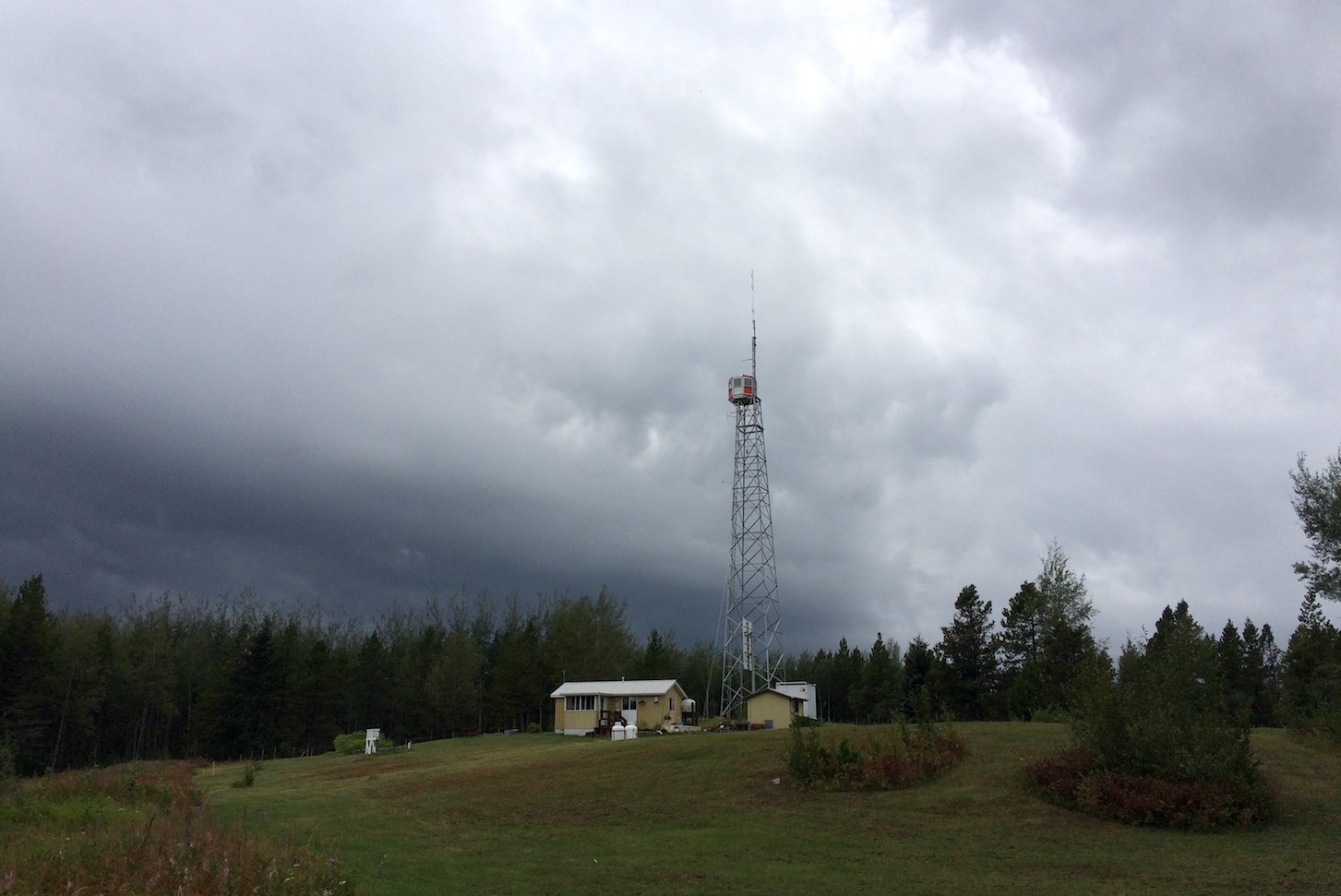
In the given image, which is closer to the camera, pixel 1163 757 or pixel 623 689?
pixel 1163 757

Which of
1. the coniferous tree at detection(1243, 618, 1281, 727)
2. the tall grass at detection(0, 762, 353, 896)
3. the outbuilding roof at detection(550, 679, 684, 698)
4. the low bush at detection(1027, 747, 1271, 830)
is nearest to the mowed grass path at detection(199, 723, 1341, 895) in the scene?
the low bush at detection(1027, 747, 1271, 830)

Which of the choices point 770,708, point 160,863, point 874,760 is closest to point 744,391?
point 770,708

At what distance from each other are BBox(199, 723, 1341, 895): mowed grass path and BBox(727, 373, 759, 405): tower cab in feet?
A: 88.8

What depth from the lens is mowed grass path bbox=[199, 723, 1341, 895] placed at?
1697cm

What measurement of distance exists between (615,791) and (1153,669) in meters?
17.0

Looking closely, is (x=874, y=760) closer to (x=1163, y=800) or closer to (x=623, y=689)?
(x=1163, y=800)

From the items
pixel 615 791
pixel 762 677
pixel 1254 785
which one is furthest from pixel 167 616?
pixel 1254 785

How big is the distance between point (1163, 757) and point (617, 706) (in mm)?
39628

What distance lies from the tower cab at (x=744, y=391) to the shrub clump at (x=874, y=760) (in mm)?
32372

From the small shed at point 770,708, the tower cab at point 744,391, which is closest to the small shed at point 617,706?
the small shed at point 770,708

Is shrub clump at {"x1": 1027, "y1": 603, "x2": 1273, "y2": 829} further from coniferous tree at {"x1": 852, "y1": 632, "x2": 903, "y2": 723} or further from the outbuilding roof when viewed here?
coniferous tree at {"x1": 852, "y1": 632, "x2": 903, "y2": 723}

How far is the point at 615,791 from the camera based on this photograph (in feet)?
98.9

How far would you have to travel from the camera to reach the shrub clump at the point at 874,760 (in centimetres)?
2833

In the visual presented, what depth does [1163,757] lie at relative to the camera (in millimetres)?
24453
